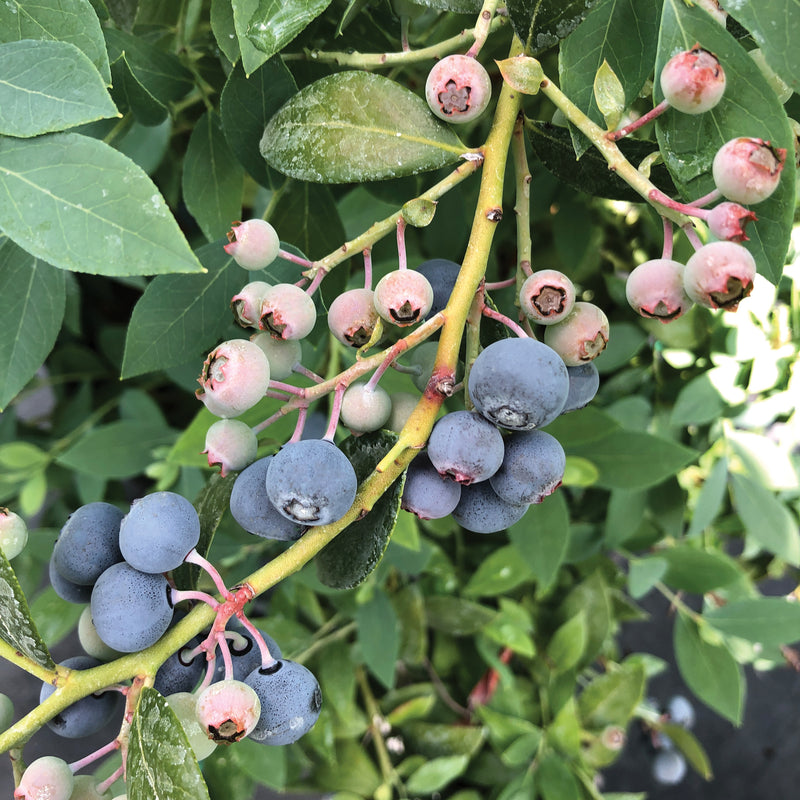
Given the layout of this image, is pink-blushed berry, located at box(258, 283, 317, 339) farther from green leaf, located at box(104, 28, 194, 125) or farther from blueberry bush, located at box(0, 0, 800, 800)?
green leaf, located at box(104, 28, 194, 125)

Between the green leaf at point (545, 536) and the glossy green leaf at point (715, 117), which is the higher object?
the glossy green leaf at point (715, 117)

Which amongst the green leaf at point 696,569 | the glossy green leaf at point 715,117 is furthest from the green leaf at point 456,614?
the glossy green leaf at point 715,117

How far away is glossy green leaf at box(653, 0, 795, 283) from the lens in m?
0.37

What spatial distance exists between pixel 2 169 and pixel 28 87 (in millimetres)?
44

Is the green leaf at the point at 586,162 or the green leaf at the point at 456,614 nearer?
the green leaf at the point at 586,162

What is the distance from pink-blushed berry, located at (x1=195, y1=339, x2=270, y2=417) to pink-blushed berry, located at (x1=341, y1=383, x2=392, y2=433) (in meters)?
0.05

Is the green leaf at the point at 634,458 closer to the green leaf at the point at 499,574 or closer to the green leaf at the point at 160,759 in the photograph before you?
the green leaf at the point at 499,574

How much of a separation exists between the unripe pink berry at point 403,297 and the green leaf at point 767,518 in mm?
610

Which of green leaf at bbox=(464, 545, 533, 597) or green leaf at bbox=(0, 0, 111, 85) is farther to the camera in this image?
green leaf at bbox=(464, 545, 533, 597)

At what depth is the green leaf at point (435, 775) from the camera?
92cm

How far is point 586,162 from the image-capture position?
1.48 ft

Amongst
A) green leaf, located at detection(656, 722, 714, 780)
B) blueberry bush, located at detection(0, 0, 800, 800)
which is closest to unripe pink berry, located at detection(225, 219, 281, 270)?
blueberry bush, located at detection(0, 0, 800, 800)

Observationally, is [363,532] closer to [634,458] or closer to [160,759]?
[160,759]

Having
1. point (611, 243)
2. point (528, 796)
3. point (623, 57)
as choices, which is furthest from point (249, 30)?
point (528, 796)
